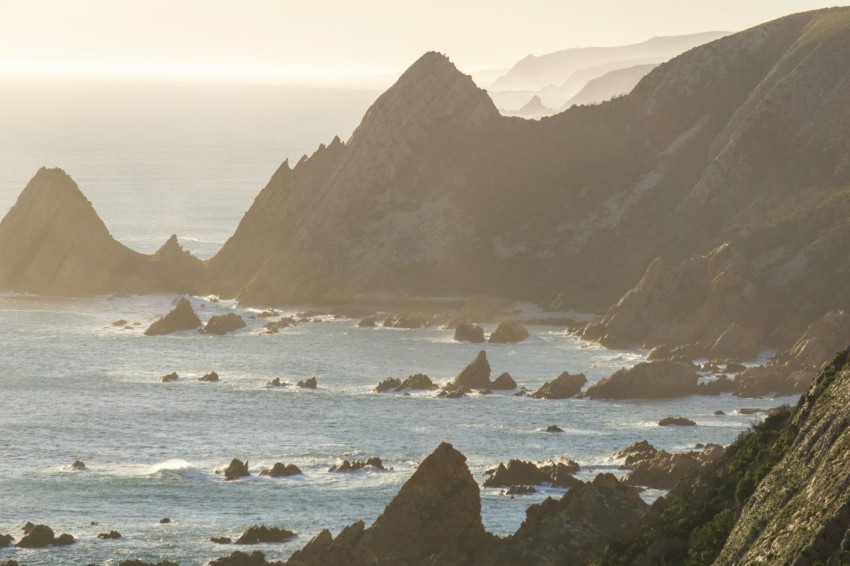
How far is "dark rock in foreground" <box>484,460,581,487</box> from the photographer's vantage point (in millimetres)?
113750

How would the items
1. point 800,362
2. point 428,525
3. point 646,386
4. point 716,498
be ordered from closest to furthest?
point 716,498
point 428,525
point 646,386
point 800,362

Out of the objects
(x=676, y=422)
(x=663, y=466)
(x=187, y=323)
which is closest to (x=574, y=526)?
(x=663, y=466)

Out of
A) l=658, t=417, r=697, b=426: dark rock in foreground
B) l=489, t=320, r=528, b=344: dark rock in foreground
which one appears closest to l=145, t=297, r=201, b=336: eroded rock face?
l=489, t=320, r=528, b=344: dark rock in foreground

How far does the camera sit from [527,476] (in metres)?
114

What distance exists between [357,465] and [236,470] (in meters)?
8.15

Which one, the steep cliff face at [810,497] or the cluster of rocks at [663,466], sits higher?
the steep cliff face at [810,497]

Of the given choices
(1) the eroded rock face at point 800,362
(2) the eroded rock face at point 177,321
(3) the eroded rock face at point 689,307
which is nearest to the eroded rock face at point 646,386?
(1) the eroded rock face at point 800,362

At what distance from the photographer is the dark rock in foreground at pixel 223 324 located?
18075 cm

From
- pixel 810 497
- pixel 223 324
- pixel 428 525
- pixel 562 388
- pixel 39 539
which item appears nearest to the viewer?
pixel 810 497

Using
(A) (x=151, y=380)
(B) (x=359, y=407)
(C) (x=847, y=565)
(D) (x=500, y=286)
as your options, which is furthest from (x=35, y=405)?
(C) (x=847, y=565)

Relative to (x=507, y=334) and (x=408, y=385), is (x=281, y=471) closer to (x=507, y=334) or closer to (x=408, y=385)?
(x=408, y=385)

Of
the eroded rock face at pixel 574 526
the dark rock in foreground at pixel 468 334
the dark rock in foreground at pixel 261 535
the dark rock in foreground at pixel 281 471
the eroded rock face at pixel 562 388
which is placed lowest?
the dark rock in foreground at pixel 261 535

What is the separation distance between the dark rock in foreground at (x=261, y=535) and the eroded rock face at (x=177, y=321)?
81661mm

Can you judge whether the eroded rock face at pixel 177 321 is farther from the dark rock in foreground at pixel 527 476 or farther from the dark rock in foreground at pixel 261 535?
the dark rock in foreground at pixel 261 535
